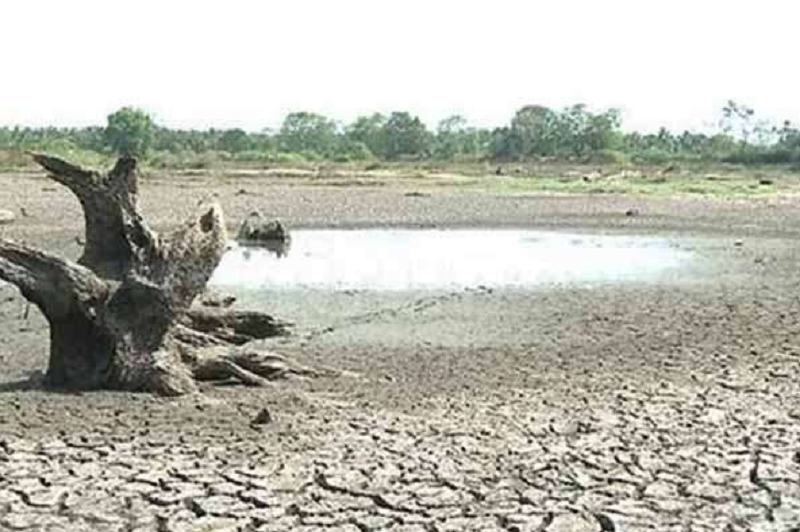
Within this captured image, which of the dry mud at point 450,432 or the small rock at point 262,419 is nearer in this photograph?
the dry mud at point 450,432

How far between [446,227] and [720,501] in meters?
28.7

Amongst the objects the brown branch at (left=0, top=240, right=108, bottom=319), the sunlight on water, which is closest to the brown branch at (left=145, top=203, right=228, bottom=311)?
the brown branch at (left=0, top=240, right=108, bottom=319)

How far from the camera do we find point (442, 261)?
25.2 m

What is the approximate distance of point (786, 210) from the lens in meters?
44.2

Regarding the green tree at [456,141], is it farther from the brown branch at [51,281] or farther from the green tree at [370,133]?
the brown branch at [51,281]

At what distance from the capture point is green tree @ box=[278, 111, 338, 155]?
386 ft

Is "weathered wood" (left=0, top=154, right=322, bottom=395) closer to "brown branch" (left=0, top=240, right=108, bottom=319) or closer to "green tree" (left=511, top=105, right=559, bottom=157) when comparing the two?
"brown branch" (left=0, top=240, right=108, bottom=319)

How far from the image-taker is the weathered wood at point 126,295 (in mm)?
10711

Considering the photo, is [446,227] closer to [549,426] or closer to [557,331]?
[557,331]

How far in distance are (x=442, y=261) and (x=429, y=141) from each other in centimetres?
8686

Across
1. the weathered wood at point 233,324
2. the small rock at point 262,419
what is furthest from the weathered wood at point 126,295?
the small rock at point 262,419

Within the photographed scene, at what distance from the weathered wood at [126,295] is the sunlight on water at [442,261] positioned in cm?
873

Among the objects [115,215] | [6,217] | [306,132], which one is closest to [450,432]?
[115,215]

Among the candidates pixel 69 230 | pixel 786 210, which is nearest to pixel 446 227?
pixel 69 230
